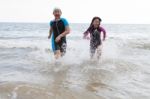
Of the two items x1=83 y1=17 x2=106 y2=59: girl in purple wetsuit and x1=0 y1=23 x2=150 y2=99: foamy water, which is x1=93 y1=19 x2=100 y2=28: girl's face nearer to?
x1=83 y1=17 x2=106 y2=59: girl in purple wetsuit

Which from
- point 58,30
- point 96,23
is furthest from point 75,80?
Answer: point 96,23

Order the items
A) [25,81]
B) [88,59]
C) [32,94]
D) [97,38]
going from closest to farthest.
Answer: [32,94], [25,81], [97,38], [88,59]

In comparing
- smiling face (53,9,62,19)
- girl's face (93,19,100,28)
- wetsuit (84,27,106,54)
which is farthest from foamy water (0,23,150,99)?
smiling face (53,9,62,19)

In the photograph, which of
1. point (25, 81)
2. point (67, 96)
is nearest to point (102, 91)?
point (67, 96)

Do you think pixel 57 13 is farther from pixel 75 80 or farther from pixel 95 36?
pixel 75 80

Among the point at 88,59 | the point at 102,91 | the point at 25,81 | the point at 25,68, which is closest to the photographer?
the point at 102,91

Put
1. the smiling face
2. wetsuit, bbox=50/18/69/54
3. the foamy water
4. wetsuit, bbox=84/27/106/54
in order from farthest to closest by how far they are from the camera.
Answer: wetsuit, bbox=84/27/106/54 < wetsuit, bbox=50/18/69/54 < the smiling face < the foamy water

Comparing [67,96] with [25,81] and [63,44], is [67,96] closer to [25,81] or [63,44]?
[25,81]

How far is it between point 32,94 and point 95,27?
13.8 feet

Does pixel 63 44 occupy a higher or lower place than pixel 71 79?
higher

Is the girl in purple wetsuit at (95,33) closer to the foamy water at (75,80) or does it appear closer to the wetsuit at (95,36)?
the wetsuit at (95,36)

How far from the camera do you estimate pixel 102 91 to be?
237 inches

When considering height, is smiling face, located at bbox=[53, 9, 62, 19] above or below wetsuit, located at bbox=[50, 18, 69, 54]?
above

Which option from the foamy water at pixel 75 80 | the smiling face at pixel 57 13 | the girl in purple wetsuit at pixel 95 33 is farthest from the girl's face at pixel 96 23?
the smiling face at pixel 57 13
